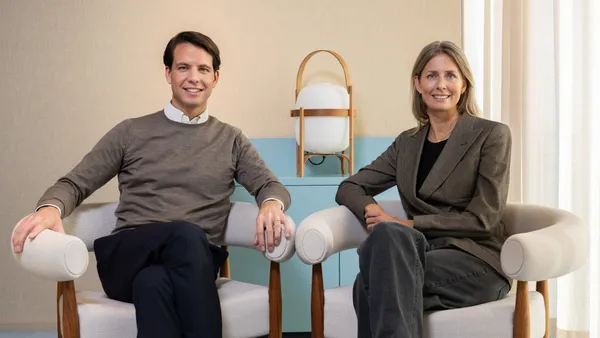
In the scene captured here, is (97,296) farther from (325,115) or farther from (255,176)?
(325,115)

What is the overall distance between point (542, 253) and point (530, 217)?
486 mm

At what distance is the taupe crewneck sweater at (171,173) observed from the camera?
2.45 meters

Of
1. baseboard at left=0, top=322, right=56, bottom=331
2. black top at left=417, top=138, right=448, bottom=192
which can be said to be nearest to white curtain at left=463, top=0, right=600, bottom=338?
black top at left=417, top=138, right=448, bottom=192

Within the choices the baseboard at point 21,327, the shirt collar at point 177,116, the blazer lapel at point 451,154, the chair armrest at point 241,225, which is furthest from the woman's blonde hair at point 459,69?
the baseboard at point 21,327

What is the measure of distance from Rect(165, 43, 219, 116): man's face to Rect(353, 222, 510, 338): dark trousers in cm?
90

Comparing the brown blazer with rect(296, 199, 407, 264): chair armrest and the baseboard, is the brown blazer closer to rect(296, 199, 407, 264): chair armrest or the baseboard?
rect(296, 199, 407, 264): chair armrest

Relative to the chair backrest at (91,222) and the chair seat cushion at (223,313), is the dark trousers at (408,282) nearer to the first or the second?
the chair seat cushion at (223,313)

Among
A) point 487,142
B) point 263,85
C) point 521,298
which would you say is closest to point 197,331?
point 521,298

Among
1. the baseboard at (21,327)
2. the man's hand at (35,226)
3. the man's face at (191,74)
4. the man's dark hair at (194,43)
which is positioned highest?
the man's dark hair at (194,43)

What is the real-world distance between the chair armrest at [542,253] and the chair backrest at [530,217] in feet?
0.42

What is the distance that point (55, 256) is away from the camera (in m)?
1.95

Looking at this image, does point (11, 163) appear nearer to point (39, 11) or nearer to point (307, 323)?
point (39, 11)

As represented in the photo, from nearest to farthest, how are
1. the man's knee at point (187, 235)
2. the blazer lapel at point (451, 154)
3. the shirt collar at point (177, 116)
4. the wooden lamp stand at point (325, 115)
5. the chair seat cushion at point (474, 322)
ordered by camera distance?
the chair seat cushion at point (474, 322)
the man's knee at point (187, 235)
the blazer lapel at point (451, 154)
the shirt collar at point (177, 116)
the wooden lamp stand at point (325, 115)

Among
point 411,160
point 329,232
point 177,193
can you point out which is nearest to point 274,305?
point 329,232
